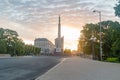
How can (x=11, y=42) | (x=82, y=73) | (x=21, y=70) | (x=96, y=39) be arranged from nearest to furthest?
1. (x=82, y=73)
2. (x=21, y=70)
3. (x=96, y=39)
4. (x=11, y=42)

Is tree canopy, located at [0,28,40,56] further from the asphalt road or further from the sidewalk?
the sidewalk

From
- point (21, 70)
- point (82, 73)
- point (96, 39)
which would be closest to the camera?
point (82, 73)

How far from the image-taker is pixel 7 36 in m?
143

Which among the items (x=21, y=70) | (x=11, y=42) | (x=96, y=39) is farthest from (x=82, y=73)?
(x=11, y=42)

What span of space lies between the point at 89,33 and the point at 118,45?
1942 inches

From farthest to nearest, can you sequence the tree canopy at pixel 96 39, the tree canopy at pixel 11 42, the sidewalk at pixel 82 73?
the tree canopy at pixel 11 42, the tree canopy at pixel 96 39, the sidewalk at pixel 82 73

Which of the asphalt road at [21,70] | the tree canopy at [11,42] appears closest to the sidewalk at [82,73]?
the asphalt road at [21,70]

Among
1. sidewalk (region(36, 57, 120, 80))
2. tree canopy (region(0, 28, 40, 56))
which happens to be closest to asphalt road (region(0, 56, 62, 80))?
sidewalk (region(36, 57, 120, 80))

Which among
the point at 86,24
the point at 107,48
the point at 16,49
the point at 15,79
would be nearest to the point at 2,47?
the point at 16,49

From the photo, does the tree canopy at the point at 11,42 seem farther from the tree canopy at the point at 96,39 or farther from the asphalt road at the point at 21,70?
the asphalt road at the point at 21,70

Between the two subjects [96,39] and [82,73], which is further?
[96,39]

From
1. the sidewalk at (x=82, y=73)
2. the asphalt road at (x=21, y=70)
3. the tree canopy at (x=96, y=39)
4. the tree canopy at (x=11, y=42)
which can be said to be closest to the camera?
the sidewalk at (x=82, y=73)

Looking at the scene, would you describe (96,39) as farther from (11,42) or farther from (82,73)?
(82,73)

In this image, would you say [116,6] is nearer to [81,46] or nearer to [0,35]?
[81,46]
